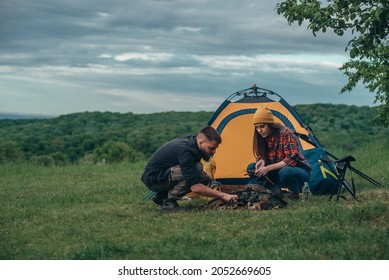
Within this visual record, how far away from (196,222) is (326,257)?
2.86 m

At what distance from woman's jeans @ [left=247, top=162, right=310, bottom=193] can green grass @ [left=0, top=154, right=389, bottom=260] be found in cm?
33

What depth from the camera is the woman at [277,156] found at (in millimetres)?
10406

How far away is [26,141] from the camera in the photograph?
1641 inches

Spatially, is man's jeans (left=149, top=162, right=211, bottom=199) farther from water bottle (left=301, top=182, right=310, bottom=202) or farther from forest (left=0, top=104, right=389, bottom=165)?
forest (left=0, top=104, right=389, bottom=165)

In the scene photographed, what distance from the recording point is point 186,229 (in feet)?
28.5

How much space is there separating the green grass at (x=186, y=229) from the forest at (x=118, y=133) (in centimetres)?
1487

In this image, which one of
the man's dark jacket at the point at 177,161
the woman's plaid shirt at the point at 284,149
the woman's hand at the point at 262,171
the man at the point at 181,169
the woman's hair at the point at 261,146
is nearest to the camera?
the man at the point at 181,169

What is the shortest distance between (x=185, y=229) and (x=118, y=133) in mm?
38456

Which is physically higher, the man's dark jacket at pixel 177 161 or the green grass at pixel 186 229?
the man's dark jacket at pixel 177 161

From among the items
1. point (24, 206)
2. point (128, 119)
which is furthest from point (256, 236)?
point (128, 119)

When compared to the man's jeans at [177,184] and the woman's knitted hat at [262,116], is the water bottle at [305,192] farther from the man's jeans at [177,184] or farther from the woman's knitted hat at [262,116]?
the man's jeans at [177,184]

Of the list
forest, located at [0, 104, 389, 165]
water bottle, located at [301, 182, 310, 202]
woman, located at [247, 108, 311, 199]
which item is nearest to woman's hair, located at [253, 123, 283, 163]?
woman, located at [247, 108, 311, 199]

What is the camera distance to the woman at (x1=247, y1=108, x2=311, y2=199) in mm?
10406

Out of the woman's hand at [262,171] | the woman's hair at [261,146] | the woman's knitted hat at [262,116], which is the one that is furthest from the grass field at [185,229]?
the woman's knitted hat at [262,116]
